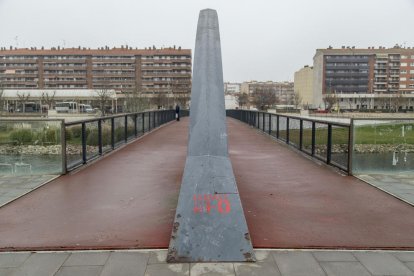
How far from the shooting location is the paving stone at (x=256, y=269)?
3.41m

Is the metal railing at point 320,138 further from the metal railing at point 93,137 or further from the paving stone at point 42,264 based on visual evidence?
the paving stone at point 42,264

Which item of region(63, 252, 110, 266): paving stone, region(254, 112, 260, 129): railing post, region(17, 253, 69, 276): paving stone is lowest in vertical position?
region(17, 253, 69, 276): paving stone

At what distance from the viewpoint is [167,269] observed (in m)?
3.49

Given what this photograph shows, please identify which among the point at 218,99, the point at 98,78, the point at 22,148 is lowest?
the point at 22,148

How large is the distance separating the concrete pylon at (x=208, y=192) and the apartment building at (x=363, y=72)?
112 m

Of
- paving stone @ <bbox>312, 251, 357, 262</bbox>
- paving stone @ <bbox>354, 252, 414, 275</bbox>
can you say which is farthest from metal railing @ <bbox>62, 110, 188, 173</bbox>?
paving stone @ <bbox>354, 252, 414, 275</bbox>

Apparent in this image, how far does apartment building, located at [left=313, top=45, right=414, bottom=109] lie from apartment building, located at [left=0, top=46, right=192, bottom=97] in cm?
Result: 3947

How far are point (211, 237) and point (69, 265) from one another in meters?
1.34

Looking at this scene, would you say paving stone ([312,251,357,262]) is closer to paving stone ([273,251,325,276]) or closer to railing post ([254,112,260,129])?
paving stone ([273,251,325,276])

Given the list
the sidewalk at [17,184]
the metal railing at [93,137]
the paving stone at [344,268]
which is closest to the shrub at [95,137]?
the metal railing at [93,137]

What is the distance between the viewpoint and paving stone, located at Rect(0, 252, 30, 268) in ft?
11.9

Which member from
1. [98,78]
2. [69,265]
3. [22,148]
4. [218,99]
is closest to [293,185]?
[218,99]

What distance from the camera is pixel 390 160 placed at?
26.3 feet

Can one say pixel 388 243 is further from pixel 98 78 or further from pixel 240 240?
pixel 98 78
